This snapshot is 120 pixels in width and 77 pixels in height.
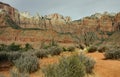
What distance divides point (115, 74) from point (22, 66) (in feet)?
17.0

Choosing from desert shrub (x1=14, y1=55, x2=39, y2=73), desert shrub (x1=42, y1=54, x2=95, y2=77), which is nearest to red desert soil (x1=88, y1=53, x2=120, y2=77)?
desert shrub (x1=14, y1=55, x2=39, y2=73)

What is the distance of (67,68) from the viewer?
1170 centimetres

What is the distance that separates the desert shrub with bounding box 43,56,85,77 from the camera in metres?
11.3

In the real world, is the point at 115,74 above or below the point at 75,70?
below

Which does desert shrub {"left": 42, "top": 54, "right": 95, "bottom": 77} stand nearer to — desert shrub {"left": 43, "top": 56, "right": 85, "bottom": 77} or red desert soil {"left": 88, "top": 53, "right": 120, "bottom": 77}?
desert shrub {"left": 43, "top": 56, "right": 85, "bottom": 77}

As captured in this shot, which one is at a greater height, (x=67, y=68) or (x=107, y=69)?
(x=67, y=68)

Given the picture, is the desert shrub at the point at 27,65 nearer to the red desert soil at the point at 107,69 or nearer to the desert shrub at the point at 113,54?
the red desert soil at the point at 107,69

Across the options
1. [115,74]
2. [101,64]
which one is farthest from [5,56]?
[115,74]

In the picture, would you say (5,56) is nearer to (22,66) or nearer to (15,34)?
(22,66)

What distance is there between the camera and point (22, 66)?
1706cm

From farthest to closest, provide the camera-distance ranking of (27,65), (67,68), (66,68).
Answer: (27,65) → (67,68) → (66,68)

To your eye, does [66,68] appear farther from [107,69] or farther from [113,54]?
[113,54]

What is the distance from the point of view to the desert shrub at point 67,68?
11289 mm

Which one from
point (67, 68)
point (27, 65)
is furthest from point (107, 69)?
point (67, 68)
